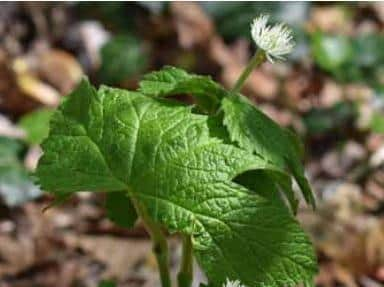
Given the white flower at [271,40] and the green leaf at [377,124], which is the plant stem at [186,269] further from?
the green leaf at [377,124]

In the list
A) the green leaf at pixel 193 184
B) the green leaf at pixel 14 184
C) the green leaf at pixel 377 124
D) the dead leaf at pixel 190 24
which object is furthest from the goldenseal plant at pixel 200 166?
the dead leaf at pixel 190 24

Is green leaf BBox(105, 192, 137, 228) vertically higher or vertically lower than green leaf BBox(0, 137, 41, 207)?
lower

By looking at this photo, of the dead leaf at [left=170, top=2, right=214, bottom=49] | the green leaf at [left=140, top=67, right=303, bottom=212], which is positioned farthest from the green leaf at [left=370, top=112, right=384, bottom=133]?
the green leaf at [left=140, top=67, right=303, bottom=212]

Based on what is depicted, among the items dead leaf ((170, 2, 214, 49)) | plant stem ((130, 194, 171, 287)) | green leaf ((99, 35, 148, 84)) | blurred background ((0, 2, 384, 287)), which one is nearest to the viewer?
plant stem ((130, 194, 171, 287))

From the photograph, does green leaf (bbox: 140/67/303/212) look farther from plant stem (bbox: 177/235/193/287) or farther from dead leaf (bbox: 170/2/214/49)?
dead leaf (bbox: 170/2/214/49)

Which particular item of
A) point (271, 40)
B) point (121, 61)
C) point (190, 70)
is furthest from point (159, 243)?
point (190, 70)

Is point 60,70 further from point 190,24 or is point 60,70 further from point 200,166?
point 200,166

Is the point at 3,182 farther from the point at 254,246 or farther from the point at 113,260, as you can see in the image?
the point at 254,246
